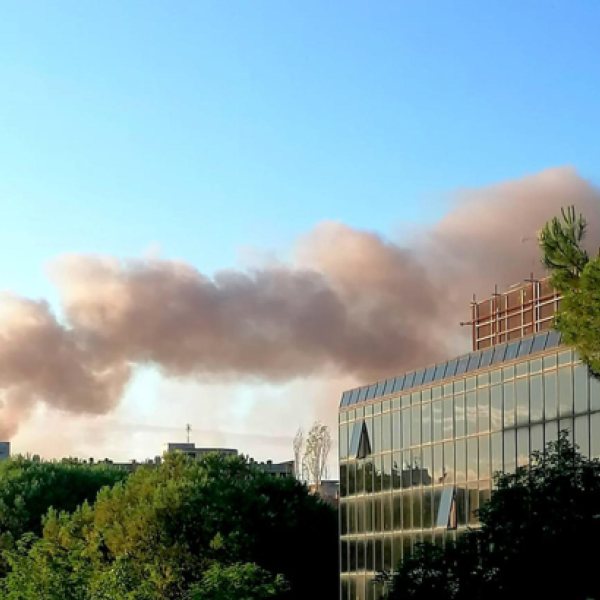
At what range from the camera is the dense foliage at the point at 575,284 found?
36562 mm

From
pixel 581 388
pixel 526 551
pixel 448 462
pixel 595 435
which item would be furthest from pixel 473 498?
pixel 526 551

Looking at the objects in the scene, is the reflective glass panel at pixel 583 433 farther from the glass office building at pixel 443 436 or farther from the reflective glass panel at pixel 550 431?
the reflective glass panel at pixel 550 431

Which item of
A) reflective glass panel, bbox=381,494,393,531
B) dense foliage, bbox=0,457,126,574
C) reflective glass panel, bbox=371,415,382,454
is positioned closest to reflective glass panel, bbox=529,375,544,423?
reflective glass panel, bbox=381,494,393,531

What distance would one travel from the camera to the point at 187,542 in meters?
87.7

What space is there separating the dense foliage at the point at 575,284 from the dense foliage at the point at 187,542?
3972 centimetres

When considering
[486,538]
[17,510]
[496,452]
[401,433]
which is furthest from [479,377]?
[17,510]

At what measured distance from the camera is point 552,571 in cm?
3709

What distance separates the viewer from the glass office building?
2311 inches

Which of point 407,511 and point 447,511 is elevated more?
point 407,511

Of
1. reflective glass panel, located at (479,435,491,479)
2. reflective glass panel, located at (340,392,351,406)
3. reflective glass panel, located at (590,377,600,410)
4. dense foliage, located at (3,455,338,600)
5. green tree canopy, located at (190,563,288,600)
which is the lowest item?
green tree canopy, located at (190,563,288,600)

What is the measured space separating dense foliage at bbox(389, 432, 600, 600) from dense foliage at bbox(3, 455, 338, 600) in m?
36.3

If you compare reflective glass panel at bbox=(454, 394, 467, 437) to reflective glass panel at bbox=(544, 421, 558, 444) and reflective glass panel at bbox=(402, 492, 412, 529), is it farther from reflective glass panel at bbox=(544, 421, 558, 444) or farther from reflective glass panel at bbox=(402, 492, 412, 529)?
reflective glass panel at bbox=(544, 421, 558, 444)

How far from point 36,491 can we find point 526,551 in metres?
74.4

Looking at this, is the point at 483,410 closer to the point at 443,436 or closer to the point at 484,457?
the point at 484,457
